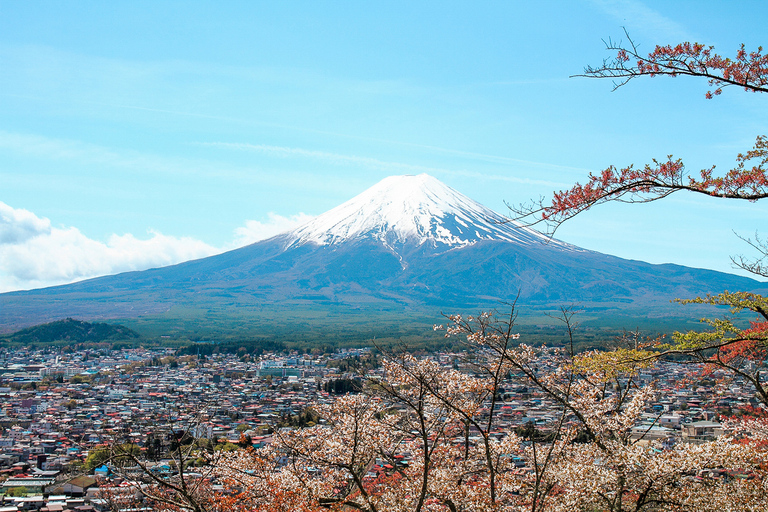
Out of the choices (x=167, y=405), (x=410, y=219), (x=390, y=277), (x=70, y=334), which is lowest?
(x=70, y=334)

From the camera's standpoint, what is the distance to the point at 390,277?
152 m

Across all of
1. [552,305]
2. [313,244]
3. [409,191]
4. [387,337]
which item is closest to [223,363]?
[387,337]

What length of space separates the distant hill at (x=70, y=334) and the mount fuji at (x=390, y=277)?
27404mm

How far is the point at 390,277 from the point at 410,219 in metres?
32.5

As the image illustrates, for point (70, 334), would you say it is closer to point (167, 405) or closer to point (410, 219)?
point (167, 405)

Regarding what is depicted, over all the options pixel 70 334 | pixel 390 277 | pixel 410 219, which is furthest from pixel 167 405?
pixel 410 219

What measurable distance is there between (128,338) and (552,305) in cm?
9372

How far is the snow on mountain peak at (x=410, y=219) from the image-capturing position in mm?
170500

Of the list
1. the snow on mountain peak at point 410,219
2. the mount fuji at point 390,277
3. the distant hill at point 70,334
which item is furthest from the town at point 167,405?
the snow on mountain peak at point 410,219

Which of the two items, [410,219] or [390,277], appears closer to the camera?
[390,277]

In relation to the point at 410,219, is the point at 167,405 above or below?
below

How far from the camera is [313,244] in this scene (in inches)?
6634

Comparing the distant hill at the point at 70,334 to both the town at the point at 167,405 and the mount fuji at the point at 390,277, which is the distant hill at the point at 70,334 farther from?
the mount fuji at the point at 390,277

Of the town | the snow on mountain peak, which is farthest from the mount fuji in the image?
the town
